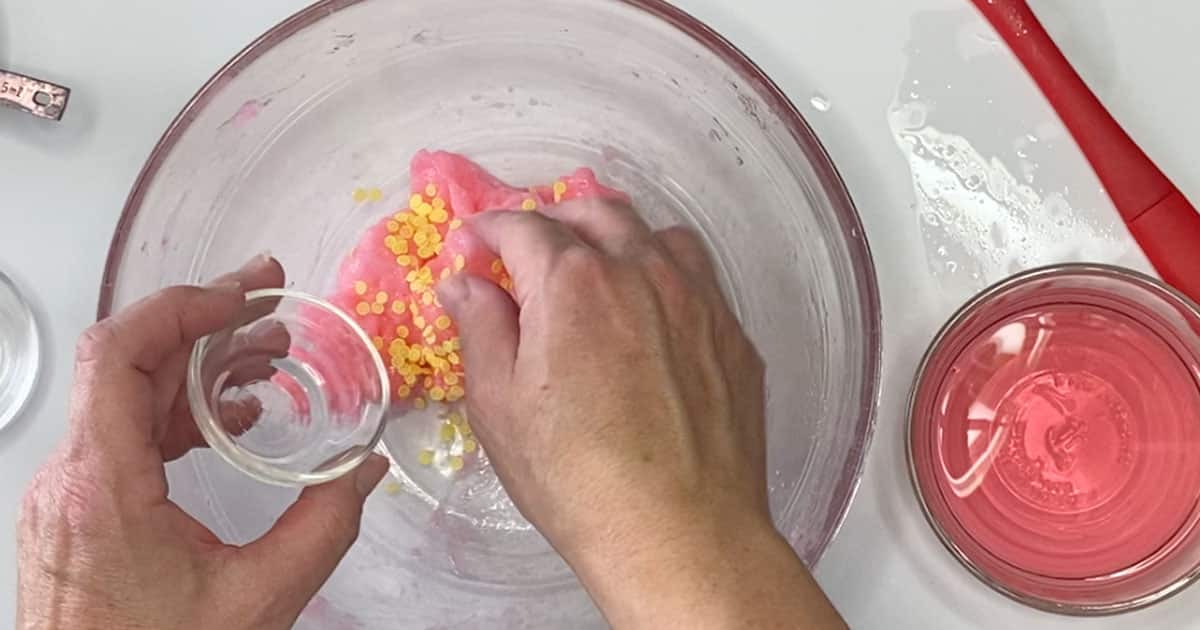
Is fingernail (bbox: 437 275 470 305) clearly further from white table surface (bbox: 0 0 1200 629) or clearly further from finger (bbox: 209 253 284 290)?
white table surface (bbox: 0 0 1200 629)

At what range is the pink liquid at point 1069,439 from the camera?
0.84 metres

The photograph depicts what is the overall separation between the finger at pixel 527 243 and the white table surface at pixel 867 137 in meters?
0.23

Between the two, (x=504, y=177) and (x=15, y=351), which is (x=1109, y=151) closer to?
(x=504, y=177)

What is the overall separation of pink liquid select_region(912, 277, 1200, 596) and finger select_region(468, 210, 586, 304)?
0.29 meters

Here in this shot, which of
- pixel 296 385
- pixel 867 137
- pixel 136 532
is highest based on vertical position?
pixel 867 137

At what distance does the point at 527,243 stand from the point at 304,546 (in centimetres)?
23

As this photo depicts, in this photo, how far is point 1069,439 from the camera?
0.85m

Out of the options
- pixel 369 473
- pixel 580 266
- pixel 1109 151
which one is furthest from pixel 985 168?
pixel 369 473

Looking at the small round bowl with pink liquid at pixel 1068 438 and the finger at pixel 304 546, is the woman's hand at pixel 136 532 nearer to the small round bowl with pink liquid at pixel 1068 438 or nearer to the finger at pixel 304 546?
the finger at pixel 304 546

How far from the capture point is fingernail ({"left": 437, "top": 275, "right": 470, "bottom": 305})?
0.77 metres

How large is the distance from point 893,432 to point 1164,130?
30 cm

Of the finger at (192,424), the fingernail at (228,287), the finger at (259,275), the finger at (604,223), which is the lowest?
the finger at (192,424)

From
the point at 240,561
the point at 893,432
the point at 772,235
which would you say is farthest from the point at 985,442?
the point at 240,561

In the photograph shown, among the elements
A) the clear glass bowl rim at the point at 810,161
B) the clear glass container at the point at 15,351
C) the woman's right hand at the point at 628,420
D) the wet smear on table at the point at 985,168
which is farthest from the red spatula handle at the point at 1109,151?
the clear glass container at the point at 15,351
